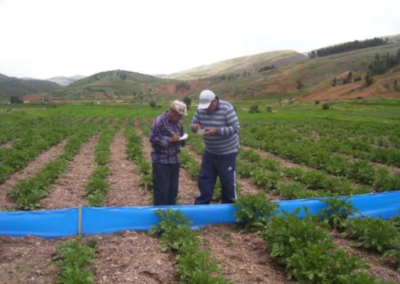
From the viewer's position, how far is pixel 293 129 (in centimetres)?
2431

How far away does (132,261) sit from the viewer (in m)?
4.19

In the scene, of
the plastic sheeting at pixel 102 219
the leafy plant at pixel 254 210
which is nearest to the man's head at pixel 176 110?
the plastic sheeting at pixel 102 219

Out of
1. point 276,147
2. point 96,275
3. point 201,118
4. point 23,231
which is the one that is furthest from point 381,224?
point 276,147

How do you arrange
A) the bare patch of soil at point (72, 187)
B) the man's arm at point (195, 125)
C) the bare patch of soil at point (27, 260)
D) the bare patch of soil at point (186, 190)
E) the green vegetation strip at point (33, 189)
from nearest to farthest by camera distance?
1. the bare patch of soil at point (27, 260)
2. the man's arm at point (195, 125)
3. the green vegetation strip at point (33, 189)
4. the bare patch of soil at point (72, 187)
5. the bare patch of soil at point (186, 190)

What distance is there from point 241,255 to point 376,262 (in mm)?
1666

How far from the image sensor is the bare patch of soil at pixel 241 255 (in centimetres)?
397

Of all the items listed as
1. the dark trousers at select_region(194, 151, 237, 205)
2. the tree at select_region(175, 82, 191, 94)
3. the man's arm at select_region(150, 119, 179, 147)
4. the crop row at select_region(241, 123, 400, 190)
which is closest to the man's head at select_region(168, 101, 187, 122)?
the man's arm at select_region(150, 119, 179, 147)

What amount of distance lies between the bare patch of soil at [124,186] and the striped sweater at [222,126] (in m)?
2.26

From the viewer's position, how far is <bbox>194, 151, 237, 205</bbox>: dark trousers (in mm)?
5738

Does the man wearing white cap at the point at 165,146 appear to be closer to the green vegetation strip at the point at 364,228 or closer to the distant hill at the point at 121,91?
the green vegetation strip at the point at 364,228

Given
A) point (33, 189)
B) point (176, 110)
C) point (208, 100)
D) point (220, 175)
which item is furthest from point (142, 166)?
point (208, 100)

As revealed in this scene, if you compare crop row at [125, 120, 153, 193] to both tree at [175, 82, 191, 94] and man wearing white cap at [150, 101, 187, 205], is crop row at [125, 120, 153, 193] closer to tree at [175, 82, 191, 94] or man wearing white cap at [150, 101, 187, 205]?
man wearing white cap at [150, 101, 187, 205]

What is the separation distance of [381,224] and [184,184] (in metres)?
5.05

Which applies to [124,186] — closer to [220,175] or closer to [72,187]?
[72,187]
